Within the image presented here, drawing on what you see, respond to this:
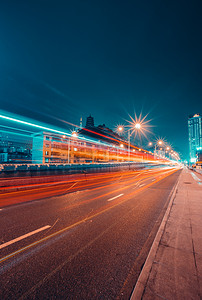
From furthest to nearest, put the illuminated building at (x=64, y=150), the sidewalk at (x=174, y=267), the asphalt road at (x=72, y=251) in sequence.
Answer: the illuminated building at (x=64, y=150) < the asphalt road at (x=72, y=251) < the sidewalk at (x=174, y=267)

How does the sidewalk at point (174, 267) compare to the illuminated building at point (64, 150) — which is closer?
the sidewalk at point (174, 267)

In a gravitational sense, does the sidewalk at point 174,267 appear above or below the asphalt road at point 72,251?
above

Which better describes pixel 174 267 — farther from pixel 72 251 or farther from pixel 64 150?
pixel 64 150

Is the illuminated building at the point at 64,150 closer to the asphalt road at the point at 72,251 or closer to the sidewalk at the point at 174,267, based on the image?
the asphalt road at the point at 72,251

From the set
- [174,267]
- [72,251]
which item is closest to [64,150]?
[72,251]

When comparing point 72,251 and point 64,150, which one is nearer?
point 72,251

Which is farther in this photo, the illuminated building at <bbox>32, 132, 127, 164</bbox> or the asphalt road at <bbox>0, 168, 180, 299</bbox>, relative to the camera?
the illuminated building at <bbox>32, 132, 127, 164</bbox>

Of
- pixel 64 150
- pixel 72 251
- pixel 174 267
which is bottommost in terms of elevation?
pixel 72 251

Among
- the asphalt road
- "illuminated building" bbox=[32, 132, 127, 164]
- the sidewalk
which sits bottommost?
the asphalt road

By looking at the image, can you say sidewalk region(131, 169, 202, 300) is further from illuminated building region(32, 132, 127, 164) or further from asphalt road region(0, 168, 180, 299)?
illuminated building region(32, 132, 127, 164)

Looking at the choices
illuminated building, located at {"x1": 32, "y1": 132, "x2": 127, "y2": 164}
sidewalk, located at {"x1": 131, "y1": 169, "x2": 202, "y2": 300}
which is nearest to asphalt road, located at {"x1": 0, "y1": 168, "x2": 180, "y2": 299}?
sidewalk, located at {"x1": 131, "y1": 169, "x2": 202, "y2": 300}

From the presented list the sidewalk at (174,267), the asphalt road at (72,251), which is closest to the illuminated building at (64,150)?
the asphalt road at (72,251)

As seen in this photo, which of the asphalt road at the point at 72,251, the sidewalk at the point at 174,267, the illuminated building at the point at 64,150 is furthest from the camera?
the illuminated building at the point at 64,150

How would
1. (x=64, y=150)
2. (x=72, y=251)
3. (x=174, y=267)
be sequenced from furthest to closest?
1. (x=64, y=150)
2. (x=72, y=251)
3. (x=174, y=267)
